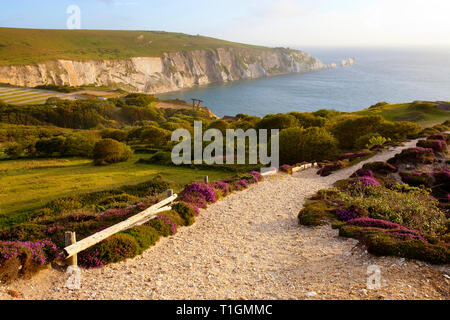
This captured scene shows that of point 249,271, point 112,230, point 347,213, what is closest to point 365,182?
point 347,213

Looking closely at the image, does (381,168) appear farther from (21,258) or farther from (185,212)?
(21,258)

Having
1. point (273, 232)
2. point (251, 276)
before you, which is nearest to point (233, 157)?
point (273, 232)

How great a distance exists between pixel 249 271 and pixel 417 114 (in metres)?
61.2

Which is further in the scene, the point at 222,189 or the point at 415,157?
the point at 415,157

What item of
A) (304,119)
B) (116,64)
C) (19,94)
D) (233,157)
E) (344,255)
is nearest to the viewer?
(344,255)

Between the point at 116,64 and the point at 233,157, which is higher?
the point at 116,64

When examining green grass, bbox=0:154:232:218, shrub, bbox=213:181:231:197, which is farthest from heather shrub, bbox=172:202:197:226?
green grass, bbox=0:154:232:218

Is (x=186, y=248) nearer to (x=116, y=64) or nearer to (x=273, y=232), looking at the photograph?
(x=273, y=232)

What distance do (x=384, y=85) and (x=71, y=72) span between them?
156m

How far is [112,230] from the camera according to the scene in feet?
40.2

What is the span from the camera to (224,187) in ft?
71.3

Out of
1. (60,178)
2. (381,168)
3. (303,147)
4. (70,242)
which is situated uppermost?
(70,242)

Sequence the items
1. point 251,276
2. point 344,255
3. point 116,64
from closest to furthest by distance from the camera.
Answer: point 251,276
point 344,255
point 116,64

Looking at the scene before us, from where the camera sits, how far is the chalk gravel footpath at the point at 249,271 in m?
9.26
